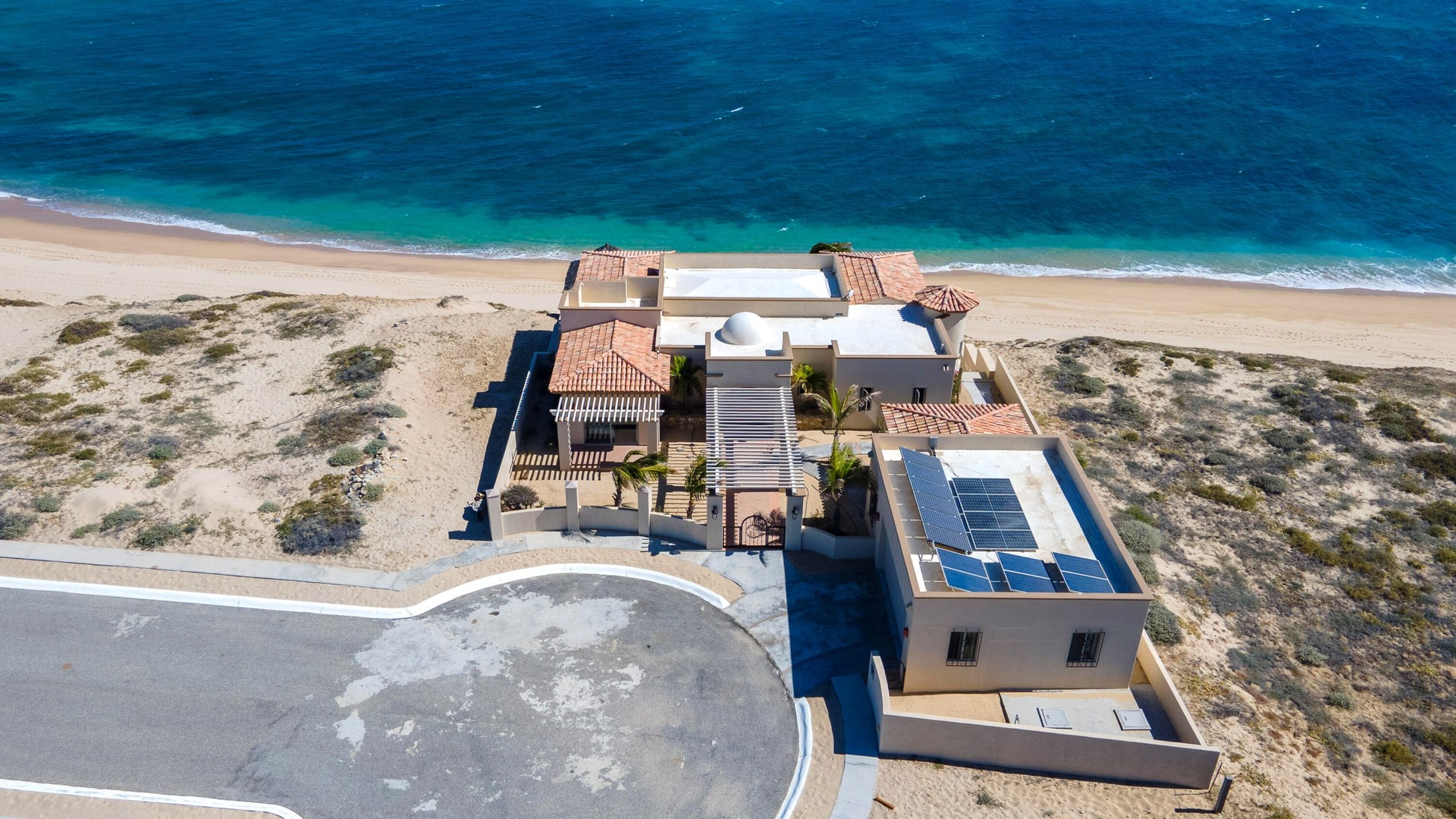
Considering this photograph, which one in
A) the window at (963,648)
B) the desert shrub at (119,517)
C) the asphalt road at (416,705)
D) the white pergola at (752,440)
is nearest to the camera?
the asphalt road at (416,705)

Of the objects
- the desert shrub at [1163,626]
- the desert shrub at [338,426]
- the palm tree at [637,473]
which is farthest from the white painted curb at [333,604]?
the desert shrub at [1163,626]

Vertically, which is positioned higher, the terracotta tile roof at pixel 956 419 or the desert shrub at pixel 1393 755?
the terracotta tile roof at pixel 956 419

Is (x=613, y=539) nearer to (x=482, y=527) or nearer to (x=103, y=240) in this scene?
(x=482, y=527)

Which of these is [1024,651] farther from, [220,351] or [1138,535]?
[220,351]

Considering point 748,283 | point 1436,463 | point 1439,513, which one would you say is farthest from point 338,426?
point 1436,463

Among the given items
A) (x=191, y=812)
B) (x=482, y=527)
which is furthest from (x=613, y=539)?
(x=191, y=812)

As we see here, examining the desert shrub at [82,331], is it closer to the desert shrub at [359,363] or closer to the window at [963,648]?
the desert shrub at [359,363]

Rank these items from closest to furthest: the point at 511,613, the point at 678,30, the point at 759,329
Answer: the point at 511,613
the point at 759,329
the point at 678,30
